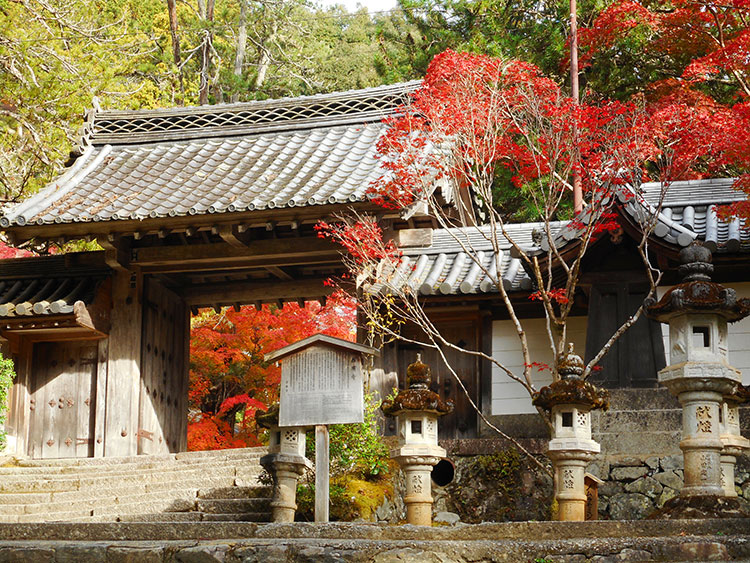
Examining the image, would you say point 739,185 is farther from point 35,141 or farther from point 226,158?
point 35,141

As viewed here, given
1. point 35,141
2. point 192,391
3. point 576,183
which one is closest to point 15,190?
point 35,141

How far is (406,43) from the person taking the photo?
25.5 meters

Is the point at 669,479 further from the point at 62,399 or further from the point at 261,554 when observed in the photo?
the point at 62,399

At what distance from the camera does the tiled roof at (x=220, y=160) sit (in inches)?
582

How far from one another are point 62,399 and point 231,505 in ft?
18.0

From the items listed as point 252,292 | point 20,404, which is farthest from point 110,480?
point 252,292

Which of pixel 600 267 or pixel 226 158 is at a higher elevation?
pixel 226 158

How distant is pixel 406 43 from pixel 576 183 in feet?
32.1

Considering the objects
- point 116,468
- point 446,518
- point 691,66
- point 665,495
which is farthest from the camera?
point 691,66

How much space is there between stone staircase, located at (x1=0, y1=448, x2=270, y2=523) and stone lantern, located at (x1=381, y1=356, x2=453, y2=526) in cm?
257

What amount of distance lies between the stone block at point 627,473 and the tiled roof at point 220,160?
4999 millimetres

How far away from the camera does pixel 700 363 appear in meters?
7.83

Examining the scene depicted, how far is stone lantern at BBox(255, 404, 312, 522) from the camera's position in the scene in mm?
10555

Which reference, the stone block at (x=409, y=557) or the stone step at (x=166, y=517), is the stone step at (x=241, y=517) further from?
the stone block at (x=409, y=557)
